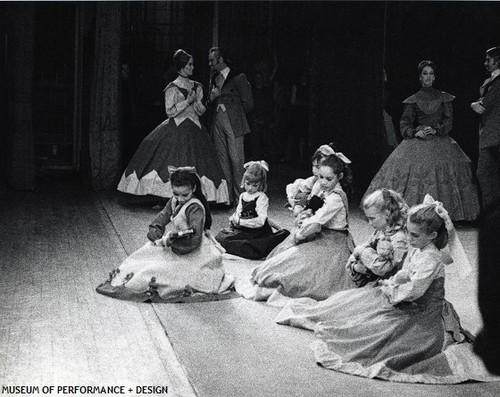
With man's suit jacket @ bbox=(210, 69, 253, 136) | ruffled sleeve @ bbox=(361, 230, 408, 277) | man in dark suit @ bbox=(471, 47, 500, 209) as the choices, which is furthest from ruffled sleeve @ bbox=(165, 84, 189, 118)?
Answer: ruffled sleeve @ bbox=(361, 230, 408, 277)

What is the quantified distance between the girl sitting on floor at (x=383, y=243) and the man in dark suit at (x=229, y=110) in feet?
14.6

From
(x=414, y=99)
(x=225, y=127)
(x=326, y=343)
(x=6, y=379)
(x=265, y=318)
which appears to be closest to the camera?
(x=6, y=379)

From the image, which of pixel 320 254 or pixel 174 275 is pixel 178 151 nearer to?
pixel 174 275

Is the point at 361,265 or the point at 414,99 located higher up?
the point at 414,99

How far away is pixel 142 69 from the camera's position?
1096 centimetres

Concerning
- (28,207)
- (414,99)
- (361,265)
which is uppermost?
(414,99)

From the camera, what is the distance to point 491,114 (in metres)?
7.89

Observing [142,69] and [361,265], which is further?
[142,69]

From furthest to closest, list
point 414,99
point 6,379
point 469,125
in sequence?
point 469,125 → point 414,99 → point 6,379

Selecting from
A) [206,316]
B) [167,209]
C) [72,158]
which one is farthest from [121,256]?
[72,158]

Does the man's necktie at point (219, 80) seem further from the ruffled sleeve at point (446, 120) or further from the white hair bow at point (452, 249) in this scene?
the white hair bow at point (452, 249)

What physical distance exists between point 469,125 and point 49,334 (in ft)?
23.2

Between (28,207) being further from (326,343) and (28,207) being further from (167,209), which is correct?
(326,343)

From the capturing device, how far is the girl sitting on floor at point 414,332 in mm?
3953
